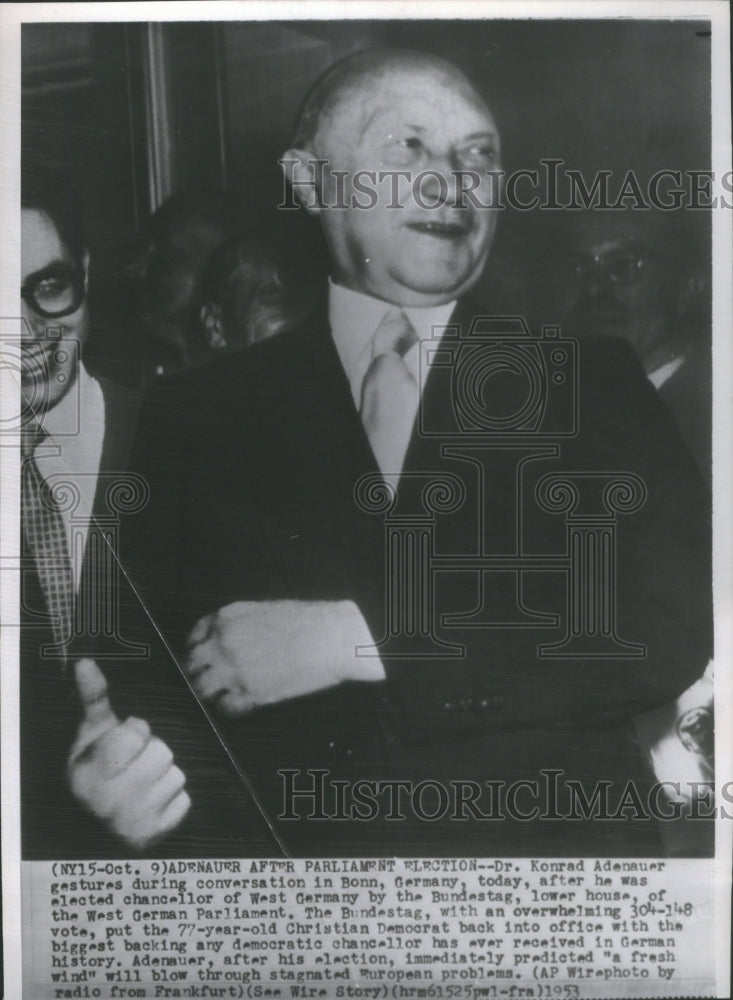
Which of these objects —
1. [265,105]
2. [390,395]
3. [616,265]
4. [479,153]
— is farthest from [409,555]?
[265,105]

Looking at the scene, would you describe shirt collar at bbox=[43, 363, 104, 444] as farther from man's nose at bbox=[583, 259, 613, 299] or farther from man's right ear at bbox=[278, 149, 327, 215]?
man's nose at bbox=[583, 259, 613, 299]

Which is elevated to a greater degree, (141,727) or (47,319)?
(47,319)

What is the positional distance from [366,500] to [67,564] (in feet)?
2.27

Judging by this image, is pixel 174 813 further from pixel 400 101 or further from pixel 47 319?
pixel 400 101

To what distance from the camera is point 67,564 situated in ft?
6.20

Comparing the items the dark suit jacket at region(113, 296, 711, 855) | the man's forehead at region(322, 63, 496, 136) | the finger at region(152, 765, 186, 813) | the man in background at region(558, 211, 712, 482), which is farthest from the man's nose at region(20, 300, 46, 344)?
the man in background at region(558, 211, 712, 482)

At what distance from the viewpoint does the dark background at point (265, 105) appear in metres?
1.89

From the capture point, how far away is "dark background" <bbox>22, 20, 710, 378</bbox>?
1892 millimetres

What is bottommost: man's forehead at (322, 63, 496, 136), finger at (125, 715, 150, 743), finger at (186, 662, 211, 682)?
finger at (125, 715, 150, 743)

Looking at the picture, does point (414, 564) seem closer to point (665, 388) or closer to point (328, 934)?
point (665, 388)

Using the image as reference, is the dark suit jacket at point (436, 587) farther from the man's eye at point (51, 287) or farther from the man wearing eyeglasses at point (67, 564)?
the man's eye at point (51, 287)

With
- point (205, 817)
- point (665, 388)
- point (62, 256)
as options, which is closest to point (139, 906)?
point (205, 817)

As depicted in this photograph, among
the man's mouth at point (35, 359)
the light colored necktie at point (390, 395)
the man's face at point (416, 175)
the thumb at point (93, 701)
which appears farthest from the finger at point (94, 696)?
the man's face at point (416, 175)

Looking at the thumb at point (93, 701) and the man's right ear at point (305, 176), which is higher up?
the man's right ear at point (305, 176)
